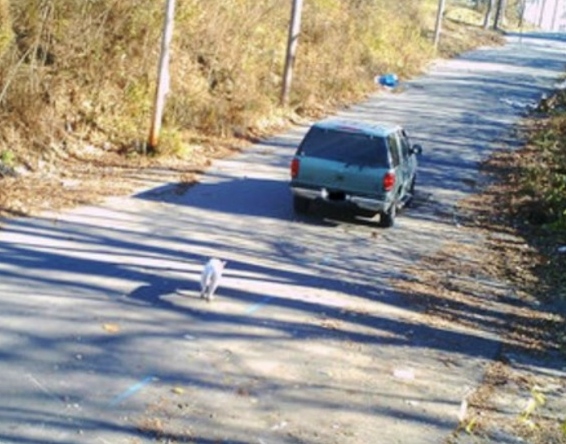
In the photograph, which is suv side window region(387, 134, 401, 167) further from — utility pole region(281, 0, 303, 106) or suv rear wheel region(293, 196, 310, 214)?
utility pole region(281, 0, 303, 106)

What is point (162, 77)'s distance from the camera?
772 inches

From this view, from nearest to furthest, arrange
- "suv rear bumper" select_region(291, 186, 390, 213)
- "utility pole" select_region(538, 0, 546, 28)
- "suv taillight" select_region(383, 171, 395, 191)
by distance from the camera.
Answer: "suv taillight" select_region(383, 171, 395, 191) → "suv rear bumper" select_region(291, 186, 390, 213) → "utility pole" select_region(538, 0, 546, 28)

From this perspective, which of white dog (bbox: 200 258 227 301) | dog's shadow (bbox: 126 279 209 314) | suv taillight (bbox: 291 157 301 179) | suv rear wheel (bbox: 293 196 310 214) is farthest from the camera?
suv rear wheel (bbox: 293 196 310 214)

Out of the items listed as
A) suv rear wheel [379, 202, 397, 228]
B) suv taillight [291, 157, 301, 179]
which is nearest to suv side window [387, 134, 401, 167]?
suv rear wheel [379, 202, 397, 228]

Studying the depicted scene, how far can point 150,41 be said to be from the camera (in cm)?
2217

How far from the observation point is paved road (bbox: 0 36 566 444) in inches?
300

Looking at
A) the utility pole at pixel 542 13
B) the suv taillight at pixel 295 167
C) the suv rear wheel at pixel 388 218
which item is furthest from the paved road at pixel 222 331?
the utility pole at pixel 542 13

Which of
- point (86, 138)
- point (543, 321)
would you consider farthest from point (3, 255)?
point (86, 138)

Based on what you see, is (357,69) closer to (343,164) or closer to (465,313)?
(343,164)

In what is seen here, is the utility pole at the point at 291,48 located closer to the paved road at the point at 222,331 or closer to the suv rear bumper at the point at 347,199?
the paved road at the point at 222,331

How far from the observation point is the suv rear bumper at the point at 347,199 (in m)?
15.7

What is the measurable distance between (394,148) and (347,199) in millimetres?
1429

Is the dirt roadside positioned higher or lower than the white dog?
lower

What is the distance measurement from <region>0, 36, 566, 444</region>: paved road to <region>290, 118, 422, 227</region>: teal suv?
0.61 meters
